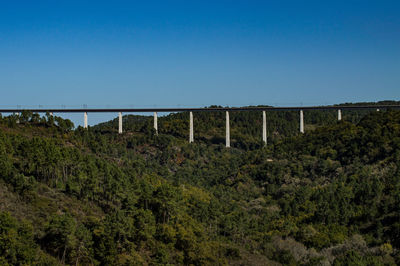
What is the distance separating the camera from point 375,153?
8925 cm

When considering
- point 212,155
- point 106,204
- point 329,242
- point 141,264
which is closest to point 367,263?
point 329,242

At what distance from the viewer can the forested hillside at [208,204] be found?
39.5 m

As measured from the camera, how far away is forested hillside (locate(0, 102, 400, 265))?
129ft

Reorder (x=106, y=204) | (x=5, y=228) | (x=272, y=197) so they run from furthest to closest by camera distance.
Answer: (x=272, y=197), (x=106, y=204), (x=5, y=228)

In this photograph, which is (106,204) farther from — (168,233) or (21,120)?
(21,120)

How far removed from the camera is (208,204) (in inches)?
2613

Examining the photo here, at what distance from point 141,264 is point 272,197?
1967 inches

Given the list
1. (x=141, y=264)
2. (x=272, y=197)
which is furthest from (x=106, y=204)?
(x=272, y=197)

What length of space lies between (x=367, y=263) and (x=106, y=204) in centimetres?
2770

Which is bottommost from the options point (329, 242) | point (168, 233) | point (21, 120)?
point (329, 242)

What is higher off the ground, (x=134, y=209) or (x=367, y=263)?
(x=134, y=209)

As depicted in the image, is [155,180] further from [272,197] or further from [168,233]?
[168,233]

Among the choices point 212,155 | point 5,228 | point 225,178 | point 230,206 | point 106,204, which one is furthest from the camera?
point 212,155

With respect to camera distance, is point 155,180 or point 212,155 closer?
point 155,180
